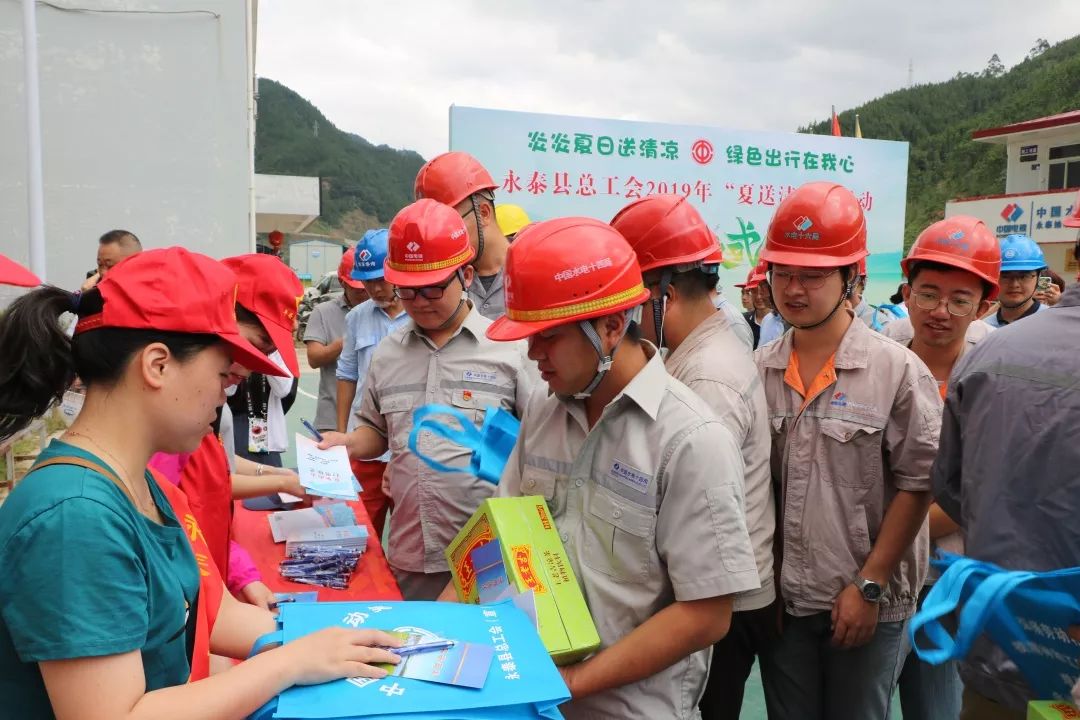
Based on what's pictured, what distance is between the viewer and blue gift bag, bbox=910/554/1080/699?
1231 mm

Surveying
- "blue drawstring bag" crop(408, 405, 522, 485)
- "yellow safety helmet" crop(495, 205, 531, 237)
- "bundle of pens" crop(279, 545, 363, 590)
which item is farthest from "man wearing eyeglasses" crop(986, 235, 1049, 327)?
"bundle of pens" crop(279, 545, 363, 590)

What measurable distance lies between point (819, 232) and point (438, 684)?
1633 millimetres

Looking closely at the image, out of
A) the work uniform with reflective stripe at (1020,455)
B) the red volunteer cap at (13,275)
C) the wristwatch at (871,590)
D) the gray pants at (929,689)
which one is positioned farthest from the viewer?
the gray pants at (929,689)

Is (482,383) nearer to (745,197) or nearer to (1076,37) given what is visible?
(745,197)

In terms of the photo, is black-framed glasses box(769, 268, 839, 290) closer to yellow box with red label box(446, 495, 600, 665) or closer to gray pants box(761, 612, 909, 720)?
gray pants box(761, 612, 909, 720)

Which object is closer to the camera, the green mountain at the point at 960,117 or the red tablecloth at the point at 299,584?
the red tablecloth at the point at 299,584

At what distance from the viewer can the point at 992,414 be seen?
1554 millimetres

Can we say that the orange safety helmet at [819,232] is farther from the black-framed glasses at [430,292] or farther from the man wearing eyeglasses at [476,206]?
the man wearing eyeglasses at [476,206]

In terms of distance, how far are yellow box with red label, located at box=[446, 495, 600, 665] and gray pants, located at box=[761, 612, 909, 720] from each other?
103cm

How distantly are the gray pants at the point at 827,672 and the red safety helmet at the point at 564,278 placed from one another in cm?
129

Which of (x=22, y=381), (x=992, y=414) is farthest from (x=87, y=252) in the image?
(x=992, y=414)

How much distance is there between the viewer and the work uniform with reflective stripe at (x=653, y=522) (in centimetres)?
149

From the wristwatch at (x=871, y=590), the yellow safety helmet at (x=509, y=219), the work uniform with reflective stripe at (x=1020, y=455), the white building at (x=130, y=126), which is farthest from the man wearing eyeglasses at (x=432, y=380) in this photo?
the white building at (x=130, y=126)

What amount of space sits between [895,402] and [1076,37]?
82146 mm
